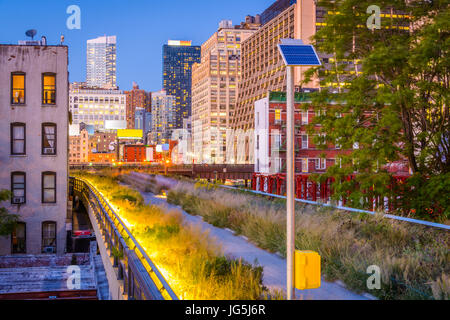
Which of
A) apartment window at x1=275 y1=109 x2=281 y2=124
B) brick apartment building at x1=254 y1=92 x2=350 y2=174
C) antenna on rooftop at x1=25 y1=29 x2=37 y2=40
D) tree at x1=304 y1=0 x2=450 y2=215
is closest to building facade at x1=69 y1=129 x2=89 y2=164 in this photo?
brick apartment building at x1=254 y1=92 x2=350 y2=174

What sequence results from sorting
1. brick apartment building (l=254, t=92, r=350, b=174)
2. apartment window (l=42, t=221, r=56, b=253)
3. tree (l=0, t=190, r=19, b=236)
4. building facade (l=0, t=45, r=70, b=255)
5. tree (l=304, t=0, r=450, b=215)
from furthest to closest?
brick apartment building (l=254, t=92, r=350, b=174) → apartment window (l=42, t=221, r=56, b=253) → building facade (l=0, t=45, r=70, b=255) → tree (l=0, t=190, r=19, b=236) → tree (l=304, t=0, r=450, b=215)

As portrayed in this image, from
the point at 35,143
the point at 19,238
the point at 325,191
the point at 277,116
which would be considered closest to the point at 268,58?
the point at 277,116

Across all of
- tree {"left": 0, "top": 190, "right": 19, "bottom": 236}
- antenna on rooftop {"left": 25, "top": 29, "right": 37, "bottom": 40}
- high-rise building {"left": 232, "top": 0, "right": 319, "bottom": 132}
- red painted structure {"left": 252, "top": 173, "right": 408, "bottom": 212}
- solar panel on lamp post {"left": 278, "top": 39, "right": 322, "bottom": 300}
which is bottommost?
tree {"left": 0, "top": 190, "right": 19, "bottom": 236}

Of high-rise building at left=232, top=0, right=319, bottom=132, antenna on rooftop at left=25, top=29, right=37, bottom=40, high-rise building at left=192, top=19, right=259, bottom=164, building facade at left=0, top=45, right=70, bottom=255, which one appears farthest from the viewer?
high-rise building at left=192, top=19, right=259, bottom=164

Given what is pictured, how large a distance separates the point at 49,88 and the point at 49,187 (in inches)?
260

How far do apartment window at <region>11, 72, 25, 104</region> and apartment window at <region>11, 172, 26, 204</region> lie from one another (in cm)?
482

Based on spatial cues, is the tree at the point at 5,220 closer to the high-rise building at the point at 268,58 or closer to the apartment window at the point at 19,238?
the apartment window at the point at 19,238

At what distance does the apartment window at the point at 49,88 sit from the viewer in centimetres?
2889

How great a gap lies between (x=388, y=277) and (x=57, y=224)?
26.5m

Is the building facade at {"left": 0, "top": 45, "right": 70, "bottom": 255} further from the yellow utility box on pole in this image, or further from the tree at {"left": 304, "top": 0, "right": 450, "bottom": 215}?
the yellow utility box on pole

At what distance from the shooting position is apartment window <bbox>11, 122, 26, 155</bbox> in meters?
28.5

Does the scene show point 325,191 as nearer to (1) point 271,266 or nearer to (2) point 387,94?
(2) point 387,94

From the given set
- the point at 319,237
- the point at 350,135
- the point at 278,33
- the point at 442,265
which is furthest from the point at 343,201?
the point at 278,33
